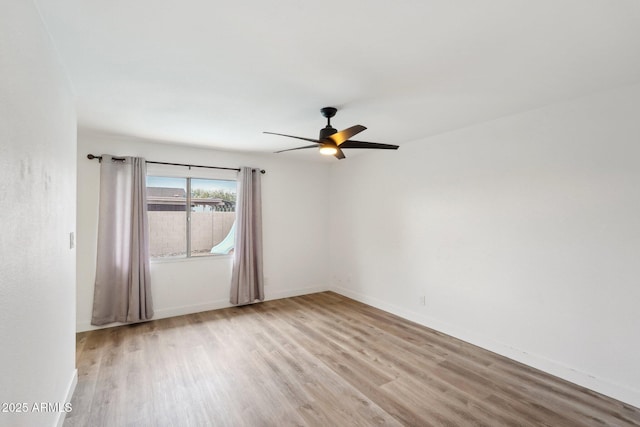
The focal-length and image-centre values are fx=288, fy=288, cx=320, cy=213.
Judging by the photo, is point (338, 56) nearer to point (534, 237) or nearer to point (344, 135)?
point (344, 135)

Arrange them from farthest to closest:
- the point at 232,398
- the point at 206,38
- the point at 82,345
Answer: the point at 82,345 < the point at 232,398 < the point at 206,38

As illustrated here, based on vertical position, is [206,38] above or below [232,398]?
above

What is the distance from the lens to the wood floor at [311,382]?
6.80 feet

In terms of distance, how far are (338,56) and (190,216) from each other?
342cm

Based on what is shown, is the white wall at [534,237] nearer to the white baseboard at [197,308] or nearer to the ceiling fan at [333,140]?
the ceiling fan at [333,140]

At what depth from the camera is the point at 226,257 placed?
4.57m

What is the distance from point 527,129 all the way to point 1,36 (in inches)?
143

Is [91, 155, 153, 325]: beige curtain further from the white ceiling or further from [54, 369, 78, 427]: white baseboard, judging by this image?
[54, 369, 78, 427]: white baseboard

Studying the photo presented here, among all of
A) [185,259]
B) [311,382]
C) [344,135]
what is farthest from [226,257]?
[344,135]

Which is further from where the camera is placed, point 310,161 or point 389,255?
point 310,161

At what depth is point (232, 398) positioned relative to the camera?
7.47 ft

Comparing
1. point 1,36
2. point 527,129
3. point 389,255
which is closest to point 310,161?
point 389,255

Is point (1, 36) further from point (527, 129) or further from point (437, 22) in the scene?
point (527, 129)

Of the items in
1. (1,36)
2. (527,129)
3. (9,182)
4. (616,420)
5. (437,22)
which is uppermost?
(437,22)
